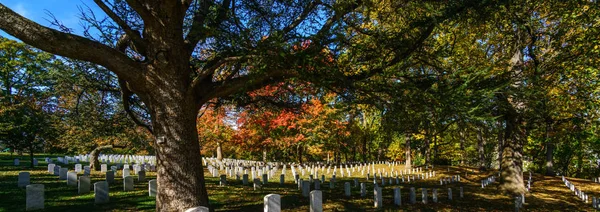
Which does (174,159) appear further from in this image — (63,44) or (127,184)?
(127,184)

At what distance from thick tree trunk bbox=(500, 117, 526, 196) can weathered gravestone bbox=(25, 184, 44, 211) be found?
1525 centimetres

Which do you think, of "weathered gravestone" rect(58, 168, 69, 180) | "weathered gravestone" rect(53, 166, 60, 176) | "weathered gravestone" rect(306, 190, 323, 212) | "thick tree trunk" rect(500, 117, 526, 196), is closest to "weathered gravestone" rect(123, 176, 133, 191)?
"weathered gravestone" rect(58, 168, 69, 180)

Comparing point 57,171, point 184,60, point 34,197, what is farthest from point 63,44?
point 57,171

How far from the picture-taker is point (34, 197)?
22.7ft

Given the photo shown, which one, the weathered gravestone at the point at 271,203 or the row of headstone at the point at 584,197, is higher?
the weathered gravestone at the point at 271,203

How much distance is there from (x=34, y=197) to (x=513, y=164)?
15.7m

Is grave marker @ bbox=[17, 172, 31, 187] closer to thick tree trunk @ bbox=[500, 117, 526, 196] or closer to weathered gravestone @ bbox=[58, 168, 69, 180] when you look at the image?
weathered gravestone @ bbox=[58, 168, 69, 180]

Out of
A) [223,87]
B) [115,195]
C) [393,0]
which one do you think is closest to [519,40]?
[393,0]

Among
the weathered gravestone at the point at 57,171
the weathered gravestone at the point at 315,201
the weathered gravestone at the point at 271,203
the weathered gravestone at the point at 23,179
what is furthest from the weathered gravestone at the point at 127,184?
the weathered gravestone at the point at 271,203

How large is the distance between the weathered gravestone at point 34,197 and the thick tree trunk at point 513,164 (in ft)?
Answer: 50.0

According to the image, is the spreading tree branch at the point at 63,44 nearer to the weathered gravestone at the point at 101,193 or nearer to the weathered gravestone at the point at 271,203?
the weathered gravestone at the point at 271,203

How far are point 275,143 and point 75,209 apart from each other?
1853cm

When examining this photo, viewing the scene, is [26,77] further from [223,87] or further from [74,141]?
[223,87]

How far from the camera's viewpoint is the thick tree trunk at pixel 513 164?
41.3ft
